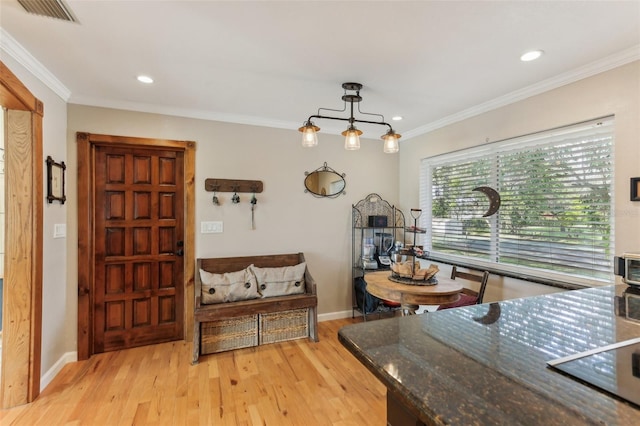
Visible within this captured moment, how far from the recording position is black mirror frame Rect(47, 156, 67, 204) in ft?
7.56

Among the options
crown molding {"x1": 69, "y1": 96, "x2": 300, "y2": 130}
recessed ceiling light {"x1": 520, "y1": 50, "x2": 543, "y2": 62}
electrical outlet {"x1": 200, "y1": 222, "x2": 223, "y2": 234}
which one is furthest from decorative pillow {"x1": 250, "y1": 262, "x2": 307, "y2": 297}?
recessed ceiling light {"x1": 520, "y1": 50, "x2": 543, "y2": 62}

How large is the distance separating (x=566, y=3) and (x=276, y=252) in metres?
2.96

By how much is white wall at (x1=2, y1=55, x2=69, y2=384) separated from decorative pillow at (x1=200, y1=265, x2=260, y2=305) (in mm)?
1142

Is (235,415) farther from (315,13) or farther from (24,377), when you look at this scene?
(315,13)

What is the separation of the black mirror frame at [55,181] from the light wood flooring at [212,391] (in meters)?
1.47

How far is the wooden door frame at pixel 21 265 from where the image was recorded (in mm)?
2010

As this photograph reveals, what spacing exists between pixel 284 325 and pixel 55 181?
2.38 metres

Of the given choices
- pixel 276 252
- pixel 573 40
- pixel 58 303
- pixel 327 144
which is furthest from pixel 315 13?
pixel 58 303

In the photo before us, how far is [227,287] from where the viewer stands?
113 inches

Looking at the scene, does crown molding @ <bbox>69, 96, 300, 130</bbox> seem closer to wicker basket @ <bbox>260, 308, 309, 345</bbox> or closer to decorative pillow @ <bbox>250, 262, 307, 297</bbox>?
decorative pillow @ <bbox>250, 262, 307, 297</bbox>

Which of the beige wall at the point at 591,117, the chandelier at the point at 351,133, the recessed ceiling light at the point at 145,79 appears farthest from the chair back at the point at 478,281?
the recessed ceiling light at the point at 145,79

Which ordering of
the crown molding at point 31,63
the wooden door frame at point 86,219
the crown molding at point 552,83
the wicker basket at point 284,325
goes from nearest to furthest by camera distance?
the crown molding at point 31,63 < the crown molding at point 552,83 < the wooden door frame at point 86,219 < the wicker basket at point 284,325

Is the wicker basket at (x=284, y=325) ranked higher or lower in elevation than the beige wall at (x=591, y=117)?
lower

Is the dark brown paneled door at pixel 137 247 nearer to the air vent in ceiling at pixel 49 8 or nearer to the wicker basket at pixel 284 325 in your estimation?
the wicker basket at pixel 284 325
